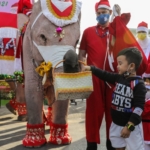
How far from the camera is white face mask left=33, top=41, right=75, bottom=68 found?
3.37m

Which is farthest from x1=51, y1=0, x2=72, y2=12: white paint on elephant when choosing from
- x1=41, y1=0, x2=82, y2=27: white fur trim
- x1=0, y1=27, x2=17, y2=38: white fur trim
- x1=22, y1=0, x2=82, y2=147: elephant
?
x1=0, y1=27, x2=17, y2=38: white fur trim

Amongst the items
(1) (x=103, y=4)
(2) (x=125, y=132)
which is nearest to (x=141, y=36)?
(1) (x=103, y=4)

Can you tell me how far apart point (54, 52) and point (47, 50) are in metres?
0.11

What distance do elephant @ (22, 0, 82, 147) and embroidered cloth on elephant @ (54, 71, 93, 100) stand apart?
241 mm

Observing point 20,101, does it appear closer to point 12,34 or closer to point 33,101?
point 12,34

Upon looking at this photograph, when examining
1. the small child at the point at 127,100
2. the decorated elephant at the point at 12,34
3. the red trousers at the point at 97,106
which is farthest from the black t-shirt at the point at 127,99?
the decorated elephant at the point at 12,34

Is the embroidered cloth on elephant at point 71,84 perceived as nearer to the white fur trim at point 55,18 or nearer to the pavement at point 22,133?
the white fur trim at point 55,18

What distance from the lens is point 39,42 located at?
356cm

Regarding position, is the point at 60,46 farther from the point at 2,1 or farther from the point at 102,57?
the point at 2,1

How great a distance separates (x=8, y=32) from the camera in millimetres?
4695

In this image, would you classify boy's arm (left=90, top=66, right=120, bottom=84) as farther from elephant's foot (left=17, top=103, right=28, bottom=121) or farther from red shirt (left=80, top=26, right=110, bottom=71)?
elephant's foot (left=17, top=103, right=28, bottom=121)

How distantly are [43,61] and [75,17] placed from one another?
56 centimetres

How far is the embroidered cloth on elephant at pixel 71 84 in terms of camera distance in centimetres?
296

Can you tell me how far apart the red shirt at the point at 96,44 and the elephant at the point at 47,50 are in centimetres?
17
